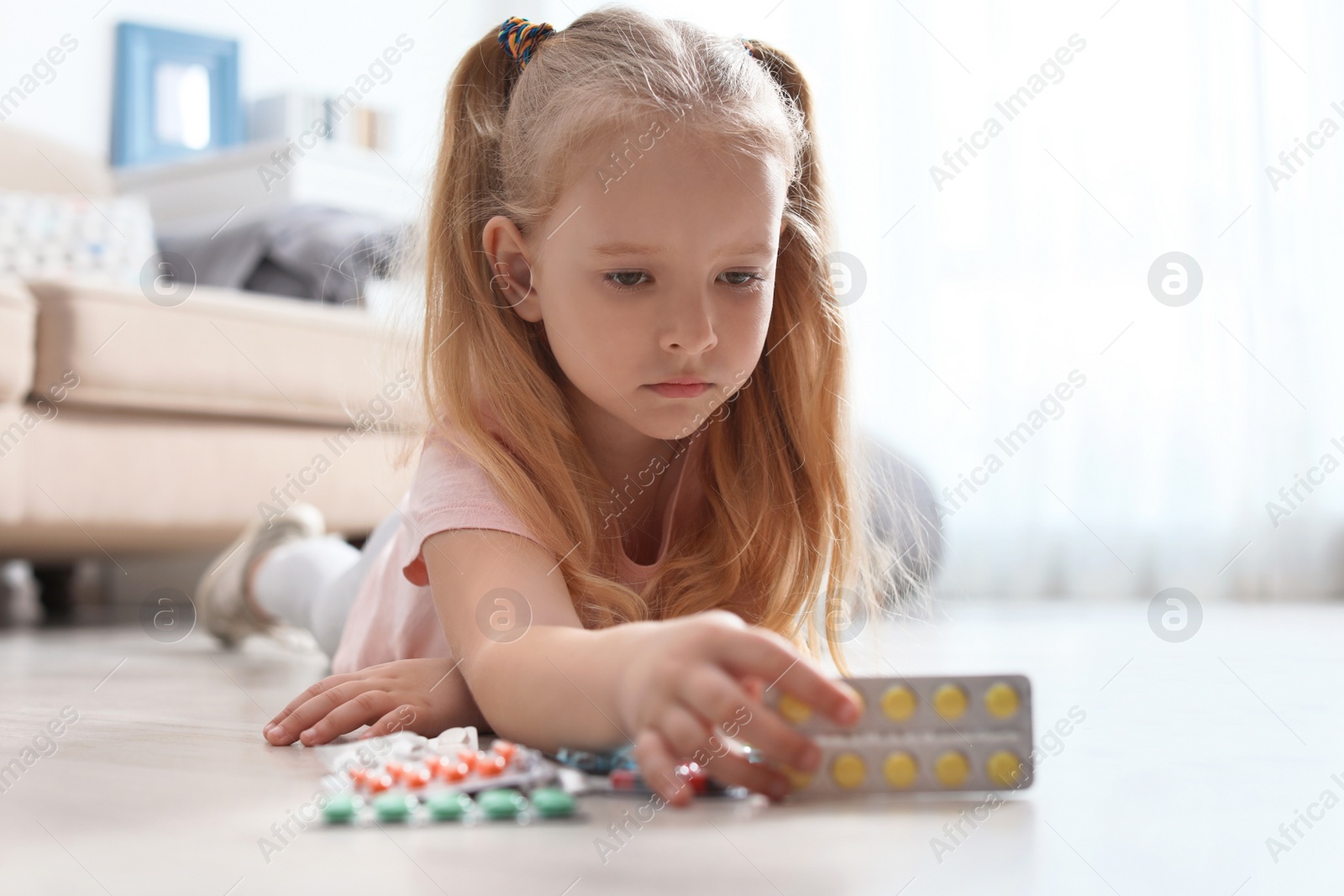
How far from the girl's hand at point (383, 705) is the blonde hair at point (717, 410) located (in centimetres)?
11

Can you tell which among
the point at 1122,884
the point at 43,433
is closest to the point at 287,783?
the point at 1122,884

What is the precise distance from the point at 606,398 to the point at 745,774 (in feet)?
1.23

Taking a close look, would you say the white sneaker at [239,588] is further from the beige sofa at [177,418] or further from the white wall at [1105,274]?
the white wall at [1105,274]

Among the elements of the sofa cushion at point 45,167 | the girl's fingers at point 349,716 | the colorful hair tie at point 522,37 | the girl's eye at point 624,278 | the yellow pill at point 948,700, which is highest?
the colorful hair tie at point 522,37

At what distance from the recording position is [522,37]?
1008mm

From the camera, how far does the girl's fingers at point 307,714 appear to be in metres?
0.79

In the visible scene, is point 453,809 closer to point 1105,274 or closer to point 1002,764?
point 1002,764

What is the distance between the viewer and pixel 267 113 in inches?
127

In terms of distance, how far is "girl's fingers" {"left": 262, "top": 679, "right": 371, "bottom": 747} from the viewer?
2.60ft

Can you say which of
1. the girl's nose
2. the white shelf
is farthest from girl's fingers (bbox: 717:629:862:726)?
the white shelf

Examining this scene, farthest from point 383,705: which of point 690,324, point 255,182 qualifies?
point 255,182

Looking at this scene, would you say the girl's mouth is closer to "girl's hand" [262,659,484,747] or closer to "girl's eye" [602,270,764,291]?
"girl's eye" [602,270,764,291]

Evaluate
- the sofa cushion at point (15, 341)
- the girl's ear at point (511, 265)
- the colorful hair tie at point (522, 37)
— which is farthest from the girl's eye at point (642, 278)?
the sofa cushion at point (15, 341)

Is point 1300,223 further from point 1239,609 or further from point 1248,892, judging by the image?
point 1248,892
